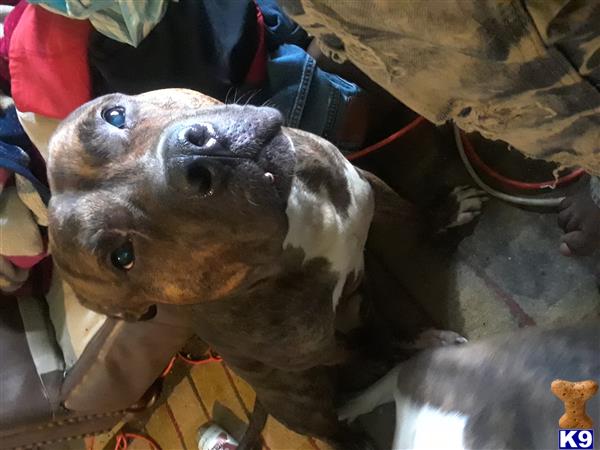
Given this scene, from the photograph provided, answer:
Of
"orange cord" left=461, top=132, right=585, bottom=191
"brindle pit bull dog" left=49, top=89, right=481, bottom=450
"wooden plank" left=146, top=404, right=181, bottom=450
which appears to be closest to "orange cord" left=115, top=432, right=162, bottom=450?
"wooden plank" left=146, top=404, right=181, bottom=450

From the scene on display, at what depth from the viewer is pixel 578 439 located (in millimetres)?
1178

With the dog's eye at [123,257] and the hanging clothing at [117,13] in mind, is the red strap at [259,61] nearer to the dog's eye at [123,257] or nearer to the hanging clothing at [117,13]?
the hanging clothing at [117,13]

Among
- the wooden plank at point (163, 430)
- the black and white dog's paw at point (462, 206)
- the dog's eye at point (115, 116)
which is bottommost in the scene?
the wooden plank at point (163, 430)

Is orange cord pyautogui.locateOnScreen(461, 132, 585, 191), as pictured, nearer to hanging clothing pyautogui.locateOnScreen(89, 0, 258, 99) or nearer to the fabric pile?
the fabric pile

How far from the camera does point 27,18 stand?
203 cm

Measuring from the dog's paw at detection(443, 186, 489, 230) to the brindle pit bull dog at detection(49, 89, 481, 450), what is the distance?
330 mm

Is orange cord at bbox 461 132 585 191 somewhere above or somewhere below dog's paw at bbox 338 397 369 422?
above

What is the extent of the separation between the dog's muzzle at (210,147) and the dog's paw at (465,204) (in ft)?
3.18

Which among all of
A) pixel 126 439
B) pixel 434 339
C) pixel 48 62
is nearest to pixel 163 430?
pixel 126 439

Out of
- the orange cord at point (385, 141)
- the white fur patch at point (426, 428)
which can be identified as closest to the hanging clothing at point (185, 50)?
the orange cord at point (385, 141)

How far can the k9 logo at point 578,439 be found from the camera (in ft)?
3.83

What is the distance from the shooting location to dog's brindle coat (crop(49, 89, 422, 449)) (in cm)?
142

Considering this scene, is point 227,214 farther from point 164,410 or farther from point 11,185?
point 164,410

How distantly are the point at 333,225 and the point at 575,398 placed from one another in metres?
0.86
